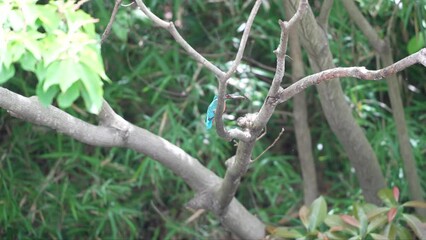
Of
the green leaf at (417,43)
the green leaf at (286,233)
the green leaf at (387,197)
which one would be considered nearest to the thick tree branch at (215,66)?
the green leaf at (286,233)

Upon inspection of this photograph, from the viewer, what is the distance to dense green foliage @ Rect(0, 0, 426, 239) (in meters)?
3.23

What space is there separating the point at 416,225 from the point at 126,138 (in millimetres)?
1013

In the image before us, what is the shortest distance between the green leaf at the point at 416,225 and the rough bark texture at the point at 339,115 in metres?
0.24

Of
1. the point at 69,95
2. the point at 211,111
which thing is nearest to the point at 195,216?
the point at 211,111

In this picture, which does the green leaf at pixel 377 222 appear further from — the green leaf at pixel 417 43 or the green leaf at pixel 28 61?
the green leaf at pixel 28 61

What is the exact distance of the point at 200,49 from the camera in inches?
138

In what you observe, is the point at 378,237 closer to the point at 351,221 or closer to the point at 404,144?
the point at 351,221

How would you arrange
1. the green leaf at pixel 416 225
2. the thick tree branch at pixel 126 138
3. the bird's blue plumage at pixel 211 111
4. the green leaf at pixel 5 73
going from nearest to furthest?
1. the green leaf at pixel 5 73
2. the bird's blue plumage at pixel 211 111
3. the thick tree branch at pixel 126 138
4. the green leaf at pixel 416 225

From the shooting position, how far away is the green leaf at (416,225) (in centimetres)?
267

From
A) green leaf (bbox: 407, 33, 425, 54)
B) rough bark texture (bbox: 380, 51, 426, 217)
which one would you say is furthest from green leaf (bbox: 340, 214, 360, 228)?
green leaf (bbox: 407, 33, 425, 54)

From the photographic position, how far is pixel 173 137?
126 inches

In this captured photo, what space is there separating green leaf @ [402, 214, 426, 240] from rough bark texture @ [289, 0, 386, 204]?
243 millimetres

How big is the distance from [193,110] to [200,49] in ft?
0.99

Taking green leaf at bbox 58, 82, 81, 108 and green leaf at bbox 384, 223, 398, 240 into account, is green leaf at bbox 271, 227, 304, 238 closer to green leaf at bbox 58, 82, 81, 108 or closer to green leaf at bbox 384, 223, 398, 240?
green leaf at bbox 384, 223, 398, 240
